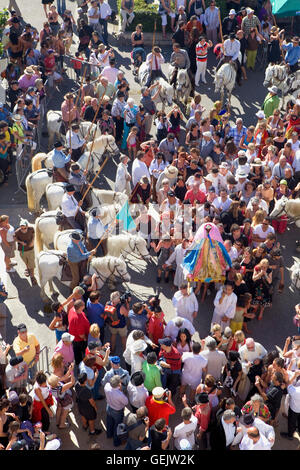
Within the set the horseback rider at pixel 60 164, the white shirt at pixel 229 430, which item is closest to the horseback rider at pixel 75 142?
the horseback rider at pixel 60 164

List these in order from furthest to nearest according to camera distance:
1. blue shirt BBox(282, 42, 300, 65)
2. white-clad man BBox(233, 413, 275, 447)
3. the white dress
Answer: blue shirt BBox(282, 42, 300, 65) → the white dress → white-clad man BBox(233, 413, 275, 447)

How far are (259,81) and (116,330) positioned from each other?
1126cm

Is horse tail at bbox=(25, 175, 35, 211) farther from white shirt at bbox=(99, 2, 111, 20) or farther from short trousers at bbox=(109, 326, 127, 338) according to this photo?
white shirt at bbox=(99, 2, 111, 20)

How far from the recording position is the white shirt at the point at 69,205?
12977mm

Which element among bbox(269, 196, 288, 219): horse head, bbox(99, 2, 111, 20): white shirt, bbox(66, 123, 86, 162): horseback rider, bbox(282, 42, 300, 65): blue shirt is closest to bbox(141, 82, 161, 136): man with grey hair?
bbox(66, 123, 86, 162): horseback rider

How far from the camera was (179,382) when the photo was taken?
10656 millimetres

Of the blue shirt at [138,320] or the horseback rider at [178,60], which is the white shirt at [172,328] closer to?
the blue shirt at [138,320]

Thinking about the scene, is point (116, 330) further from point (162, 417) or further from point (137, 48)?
point (137, 48)

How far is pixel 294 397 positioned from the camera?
33.0 feet

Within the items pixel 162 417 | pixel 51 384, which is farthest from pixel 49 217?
pixel 162 417

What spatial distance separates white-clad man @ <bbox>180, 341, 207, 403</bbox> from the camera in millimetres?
10391

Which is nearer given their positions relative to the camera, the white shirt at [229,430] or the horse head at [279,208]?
the white shirt at [229,430]

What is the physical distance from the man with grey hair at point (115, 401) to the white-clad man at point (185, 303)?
83.1 inches

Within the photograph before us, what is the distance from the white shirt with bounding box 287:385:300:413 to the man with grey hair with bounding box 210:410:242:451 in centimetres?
108
